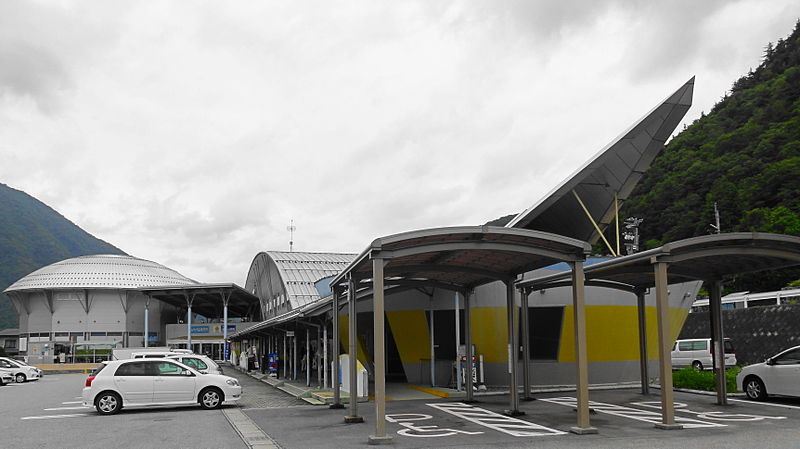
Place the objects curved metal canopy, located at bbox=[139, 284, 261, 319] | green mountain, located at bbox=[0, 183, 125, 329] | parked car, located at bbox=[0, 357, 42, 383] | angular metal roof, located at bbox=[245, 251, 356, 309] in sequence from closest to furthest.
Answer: parked car, located at bbox=[0, 357, 42, 383] < angular metal roof, located at bbox=[245, 251, 356, 309] < curved metal canopy, located at bbox=[139, 284, 261, 319] < green mountain, located at bbox=[0, 183, 125, 329]

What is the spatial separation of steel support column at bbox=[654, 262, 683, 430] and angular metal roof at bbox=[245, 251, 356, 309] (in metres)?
44.0

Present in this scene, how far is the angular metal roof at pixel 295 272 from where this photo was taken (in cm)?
5838

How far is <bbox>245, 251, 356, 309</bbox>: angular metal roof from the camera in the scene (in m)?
58.4

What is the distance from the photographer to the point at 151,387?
55.7 feet

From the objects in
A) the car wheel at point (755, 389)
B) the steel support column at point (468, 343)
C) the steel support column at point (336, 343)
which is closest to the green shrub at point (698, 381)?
the car wheel at point (755, 389)

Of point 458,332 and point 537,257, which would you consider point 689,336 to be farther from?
point 537,257

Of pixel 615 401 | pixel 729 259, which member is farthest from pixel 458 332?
pixel 729 259

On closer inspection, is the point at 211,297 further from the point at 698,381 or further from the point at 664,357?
the point at 664,357

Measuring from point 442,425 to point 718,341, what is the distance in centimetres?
744

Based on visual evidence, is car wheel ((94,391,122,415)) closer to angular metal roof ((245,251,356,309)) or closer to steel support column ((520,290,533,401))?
steel support column ((520,290,533,401))

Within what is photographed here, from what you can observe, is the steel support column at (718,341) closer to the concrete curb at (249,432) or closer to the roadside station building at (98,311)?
the concrete curb at (249,432)

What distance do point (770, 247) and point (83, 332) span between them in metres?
68.9

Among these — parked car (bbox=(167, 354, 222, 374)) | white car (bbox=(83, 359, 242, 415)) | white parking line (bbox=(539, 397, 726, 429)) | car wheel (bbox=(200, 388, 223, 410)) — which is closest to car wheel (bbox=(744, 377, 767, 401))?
white parking line (bbox=(539, 397, 726, 429))

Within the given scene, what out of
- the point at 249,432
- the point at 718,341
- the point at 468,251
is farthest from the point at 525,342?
the point at 249,432
